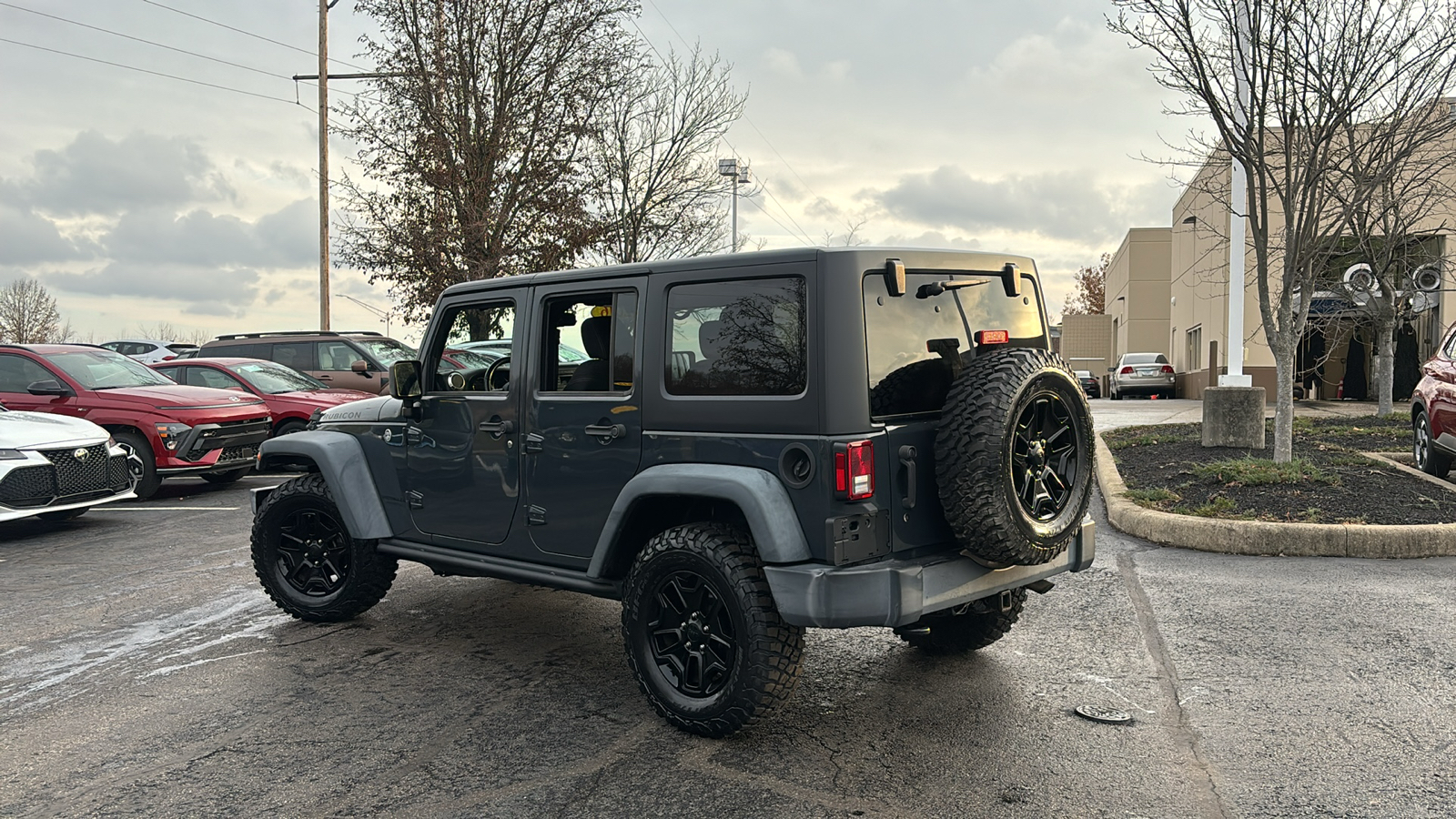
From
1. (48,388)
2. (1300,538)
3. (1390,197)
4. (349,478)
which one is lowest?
(1300,538)

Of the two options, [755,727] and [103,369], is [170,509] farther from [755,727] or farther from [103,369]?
[755,727]

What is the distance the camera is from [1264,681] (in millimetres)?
4789

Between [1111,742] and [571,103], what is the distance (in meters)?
20.4

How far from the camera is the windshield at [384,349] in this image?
17.0 m

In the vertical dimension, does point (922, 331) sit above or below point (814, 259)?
below

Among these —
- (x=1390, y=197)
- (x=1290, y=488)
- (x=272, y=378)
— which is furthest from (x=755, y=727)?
(x=1390, y=197)

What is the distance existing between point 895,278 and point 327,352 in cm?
1480

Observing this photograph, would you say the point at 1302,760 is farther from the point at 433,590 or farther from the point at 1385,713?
the point at 433,590

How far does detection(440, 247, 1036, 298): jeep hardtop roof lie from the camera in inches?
160

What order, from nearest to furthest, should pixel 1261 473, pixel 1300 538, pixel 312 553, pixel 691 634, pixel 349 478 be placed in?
1. pixel 691 634
2. pixel 349 478
3. pixel 312 553
4. pixel 1300 538
5. pixel 1261 473

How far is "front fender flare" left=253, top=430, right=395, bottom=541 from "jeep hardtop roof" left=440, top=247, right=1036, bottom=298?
1313 millimetres

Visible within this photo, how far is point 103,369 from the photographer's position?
1225 centimetres

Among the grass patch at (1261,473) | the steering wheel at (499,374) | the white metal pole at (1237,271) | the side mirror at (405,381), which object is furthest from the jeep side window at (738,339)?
the white metal pole at (1237,271)

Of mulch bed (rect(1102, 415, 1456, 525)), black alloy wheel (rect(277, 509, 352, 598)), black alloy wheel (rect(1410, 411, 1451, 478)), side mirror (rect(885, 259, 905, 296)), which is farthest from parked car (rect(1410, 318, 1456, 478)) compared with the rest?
black alloy wheel (rect(277, 509, 352, 598))
